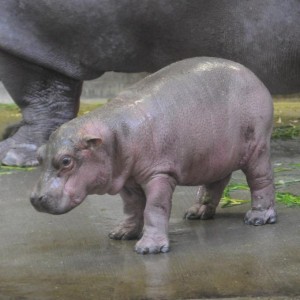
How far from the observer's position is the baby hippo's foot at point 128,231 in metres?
2.95

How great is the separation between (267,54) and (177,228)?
142cm

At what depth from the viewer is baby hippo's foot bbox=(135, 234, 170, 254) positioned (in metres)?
2.77

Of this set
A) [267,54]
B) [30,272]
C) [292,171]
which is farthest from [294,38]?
[30,272]

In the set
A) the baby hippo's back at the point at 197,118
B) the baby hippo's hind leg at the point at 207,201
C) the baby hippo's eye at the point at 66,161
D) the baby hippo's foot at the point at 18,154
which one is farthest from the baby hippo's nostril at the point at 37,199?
the baby hippo's foot at the point at 18,154

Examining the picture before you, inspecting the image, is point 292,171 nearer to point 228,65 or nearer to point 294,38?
point 294,38

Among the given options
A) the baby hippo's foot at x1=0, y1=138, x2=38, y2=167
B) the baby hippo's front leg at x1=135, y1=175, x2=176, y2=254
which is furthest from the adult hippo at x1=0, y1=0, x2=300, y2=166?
the baby hippo's front leg at x1=135, y1=175, x2=176, y2=254

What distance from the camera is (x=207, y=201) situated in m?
3.20

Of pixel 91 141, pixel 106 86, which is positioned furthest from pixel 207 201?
pixel 106 86

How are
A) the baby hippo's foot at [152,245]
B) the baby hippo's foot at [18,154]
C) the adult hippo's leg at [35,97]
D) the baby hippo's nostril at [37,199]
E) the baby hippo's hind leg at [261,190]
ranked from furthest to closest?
1. the adult hippo's leg at [35,97]
2. the baby hippo's foot at [18,154]
3. the baby hippo's hind leg at [261,190]
4. the baby hippo's foot at [152,245]
5. the baby hippo's nostril at [37,199]

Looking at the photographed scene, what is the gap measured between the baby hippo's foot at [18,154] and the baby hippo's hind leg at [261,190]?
1.53 metres

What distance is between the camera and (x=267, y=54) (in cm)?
423

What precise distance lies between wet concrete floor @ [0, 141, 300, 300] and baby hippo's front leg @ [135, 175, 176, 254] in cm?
4

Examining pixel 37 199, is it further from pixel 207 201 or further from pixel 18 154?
pixel 18 154

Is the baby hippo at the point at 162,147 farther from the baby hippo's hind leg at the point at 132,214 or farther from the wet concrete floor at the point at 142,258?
the wet concrete floor at the point at 142,258
